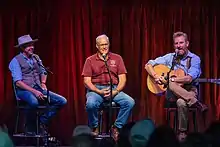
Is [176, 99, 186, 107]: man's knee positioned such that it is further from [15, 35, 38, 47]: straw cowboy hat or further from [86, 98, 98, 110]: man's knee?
[15, 35, 38, 47]: straw cowboy hat

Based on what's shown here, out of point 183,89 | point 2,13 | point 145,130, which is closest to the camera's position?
point 145,130

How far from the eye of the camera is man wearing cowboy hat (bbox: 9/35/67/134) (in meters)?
7.47

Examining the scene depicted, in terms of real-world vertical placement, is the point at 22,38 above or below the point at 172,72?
above

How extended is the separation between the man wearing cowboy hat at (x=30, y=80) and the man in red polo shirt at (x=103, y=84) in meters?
0.55

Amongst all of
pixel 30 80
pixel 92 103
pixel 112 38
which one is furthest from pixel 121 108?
pixel 112 38

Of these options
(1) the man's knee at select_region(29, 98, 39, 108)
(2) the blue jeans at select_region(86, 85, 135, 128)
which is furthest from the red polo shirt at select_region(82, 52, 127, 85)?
(1) the man's knee at select_region(29, 98, 39, 108)

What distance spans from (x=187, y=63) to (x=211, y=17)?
161 centimetres

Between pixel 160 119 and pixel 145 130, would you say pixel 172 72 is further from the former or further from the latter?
pixel 145 130

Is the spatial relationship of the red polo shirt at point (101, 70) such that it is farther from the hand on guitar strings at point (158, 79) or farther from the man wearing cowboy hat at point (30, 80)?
the man wearing cowboy hat at point (30, 80)

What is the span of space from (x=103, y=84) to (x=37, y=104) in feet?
3.11

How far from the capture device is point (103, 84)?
25.0ft

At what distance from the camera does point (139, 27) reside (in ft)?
A: 28.7

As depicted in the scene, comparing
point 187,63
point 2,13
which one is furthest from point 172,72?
point 2,13

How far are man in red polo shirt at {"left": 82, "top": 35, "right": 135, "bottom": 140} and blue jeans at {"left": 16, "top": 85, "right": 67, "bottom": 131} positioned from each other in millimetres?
499
